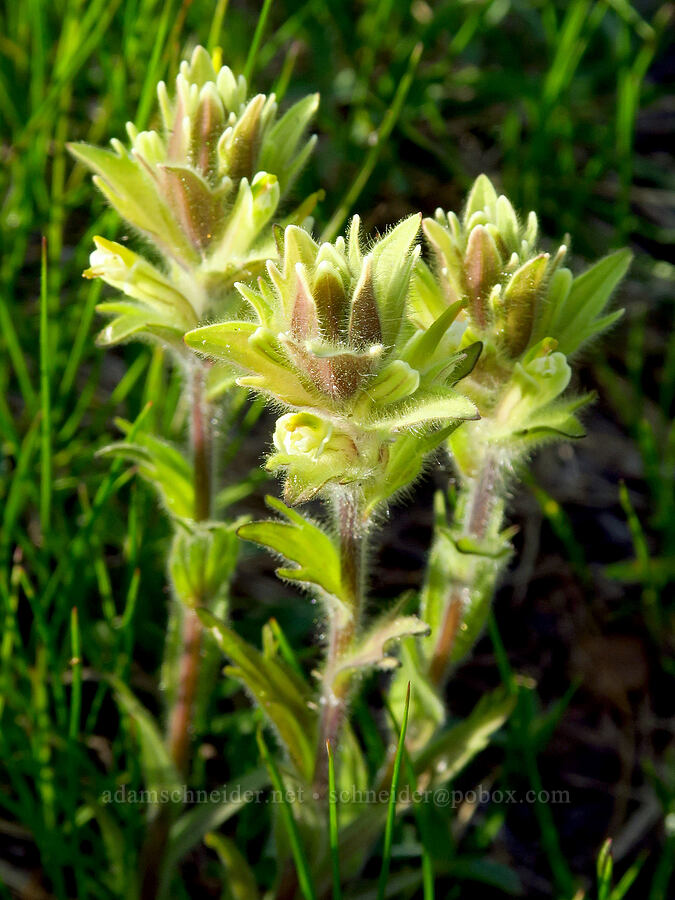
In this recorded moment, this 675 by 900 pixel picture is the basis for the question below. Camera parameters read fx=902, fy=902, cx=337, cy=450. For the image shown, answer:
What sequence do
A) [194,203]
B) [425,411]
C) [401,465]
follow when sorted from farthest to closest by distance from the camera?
[194,203]
[401,465]
[425,411]

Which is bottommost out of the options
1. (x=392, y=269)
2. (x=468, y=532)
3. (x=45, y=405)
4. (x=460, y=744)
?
(x=460, y=744)

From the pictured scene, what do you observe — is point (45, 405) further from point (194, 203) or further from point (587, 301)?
point (587, 301)

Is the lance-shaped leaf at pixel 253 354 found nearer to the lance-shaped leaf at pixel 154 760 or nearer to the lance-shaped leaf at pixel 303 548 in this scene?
the lance-shaped leaf at pixel 303 548

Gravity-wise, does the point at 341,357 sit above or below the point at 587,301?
below

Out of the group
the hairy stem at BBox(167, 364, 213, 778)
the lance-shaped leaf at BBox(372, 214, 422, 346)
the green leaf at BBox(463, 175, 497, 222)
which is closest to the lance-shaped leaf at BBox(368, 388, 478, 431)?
the lance-shaped leaf at BBox(372, 214, 422, 346)

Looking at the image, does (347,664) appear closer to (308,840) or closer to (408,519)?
(308,840)

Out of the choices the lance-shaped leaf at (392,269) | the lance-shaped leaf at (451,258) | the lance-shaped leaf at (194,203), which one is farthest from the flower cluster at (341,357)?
the lance-shaped leaf at (194,203)

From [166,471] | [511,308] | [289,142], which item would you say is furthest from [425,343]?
[166,471]

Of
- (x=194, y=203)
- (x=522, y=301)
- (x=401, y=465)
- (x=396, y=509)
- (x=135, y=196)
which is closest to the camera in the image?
(x=401, y=465)
